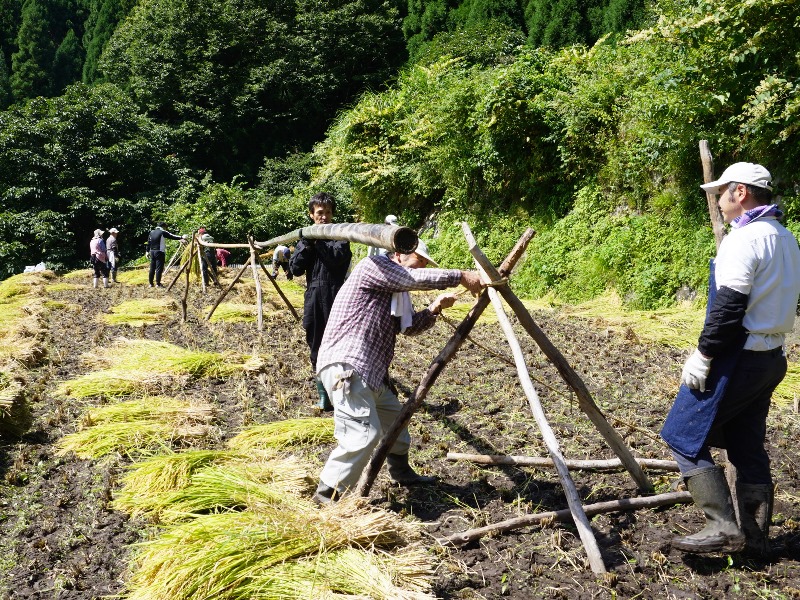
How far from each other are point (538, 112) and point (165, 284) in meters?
9.52

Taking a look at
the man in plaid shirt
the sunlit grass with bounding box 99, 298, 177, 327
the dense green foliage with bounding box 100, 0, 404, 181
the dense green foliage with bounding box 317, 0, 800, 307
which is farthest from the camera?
the dense green foliage with bounding box 100, 0, 404, 181

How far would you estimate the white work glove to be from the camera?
292 cm

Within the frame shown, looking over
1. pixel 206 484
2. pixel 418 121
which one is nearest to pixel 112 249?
pixel 418 121

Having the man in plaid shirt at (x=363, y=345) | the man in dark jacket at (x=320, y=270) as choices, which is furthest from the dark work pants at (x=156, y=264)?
the man in plaid shirt at (x=363, y=345)

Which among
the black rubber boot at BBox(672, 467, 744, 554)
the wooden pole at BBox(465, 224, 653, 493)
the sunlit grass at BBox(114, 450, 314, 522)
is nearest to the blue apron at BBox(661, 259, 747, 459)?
the black rubber boot at BBox(672, 467, 744, 554)

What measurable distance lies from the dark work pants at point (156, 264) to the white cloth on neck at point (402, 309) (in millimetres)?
12703

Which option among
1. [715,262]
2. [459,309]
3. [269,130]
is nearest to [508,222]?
[459,309]

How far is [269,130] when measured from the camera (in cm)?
2911

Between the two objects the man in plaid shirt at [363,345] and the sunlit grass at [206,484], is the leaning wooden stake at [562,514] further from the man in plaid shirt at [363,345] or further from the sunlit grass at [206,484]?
the sunlit grass at [206,484]

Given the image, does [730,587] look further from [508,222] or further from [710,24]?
[508,222]

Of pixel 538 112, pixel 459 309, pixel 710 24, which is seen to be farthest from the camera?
pixel 538 112

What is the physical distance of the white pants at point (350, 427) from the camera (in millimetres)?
3379

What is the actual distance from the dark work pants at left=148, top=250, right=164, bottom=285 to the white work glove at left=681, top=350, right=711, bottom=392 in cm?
1387

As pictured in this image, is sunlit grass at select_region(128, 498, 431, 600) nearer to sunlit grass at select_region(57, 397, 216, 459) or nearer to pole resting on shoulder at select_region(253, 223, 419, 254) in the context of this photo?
pole resting on shoulder at select_region(253, 223, 419, 254)
